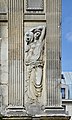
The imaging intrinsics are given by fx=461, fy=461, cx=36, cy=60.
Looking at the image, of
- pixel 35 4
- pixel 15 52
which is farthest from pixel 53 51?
pixel 35 4

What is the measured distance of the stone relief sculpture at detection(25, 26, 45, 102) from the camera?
20156 millimetres

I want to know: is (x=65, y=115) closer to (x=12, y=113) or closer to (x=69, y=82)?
(x=12, y=113)

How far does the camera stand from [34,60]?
20.2 metres

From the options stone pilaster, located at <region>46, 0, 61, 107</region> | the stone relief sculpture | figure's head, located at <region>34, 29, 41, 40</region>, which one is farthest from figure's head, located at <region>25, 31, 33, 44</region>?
stone pilaster, located at <region>46, 0, 61, 107</region>

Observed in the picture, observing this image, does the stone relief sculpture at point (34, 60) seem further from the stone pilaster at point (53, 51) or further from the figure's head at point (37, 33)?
the stone pilaster at point (53, 51)

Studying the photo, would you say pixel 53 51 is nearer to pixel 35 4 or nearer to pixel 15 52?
pixel 15 52

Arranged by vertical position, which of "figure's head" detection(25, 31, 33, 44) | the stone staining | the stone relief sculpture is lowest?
the stone relief sculpture

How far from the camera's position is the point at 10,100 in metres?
20.0

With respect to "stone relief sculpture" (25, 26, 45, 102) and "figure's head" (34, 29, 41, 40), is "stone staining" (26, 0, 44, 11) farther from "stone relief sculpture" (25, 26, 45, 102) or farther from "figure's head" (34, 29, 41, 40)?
"figure's head" (34, 29, 41, 40)

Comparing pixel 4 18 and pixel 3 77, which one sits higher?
pixel 4 18

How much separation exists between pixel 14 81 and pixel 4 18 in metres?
2.85

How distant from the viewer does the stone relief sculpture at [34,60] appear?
2016cm

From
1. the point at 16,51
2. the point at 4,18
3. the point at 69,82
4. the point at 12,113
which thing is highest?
the point at 4,18

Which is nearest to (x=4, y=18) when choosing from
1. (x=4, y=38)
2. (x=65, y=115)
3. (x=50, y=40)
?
(x=4, y=38)
